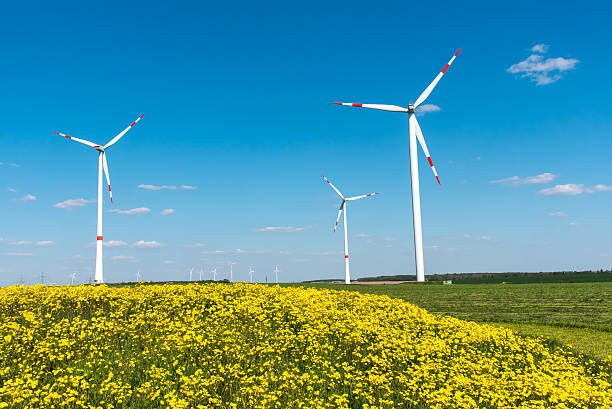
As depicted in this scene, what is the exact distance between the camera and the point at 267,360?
12.0m

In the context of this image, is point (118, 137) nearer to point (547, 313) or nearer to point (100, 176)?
point (100, 176)

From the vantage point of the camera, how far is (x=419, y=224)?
4922 cm

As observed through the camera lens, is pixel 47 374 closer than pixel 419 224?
Yes

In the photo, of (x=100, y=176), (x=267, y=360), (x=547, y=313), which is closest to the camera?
(x=267, y=360)

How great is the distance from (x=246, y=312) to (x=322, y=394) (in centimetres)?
574

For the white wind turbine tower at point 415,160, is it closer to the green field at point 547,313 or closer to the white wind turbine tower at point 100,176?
the green field at point 547,313

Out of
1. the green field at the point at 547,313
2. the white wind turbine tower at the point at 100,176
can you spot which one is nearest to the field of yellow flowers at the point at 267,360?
the green field at the point at 547,313

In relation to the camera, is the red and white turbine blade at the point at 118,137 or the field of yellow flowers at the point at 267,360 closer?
the field of yellow flowers at the point at 267,360

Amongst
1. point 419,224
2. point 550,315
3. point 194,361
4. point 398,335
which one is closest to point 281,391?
point 194,361

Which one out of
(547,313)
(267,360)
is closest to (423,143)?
(547,313)

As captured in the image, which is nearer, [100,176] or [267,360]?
[267,360]

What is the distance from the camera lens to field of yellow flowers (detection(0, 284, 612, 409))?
381 inches

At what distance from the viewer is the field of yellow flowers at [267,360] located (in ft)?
31.8

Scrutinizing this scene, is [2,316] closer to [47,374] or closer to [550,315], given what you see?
[47,374]
